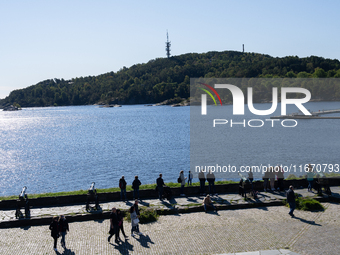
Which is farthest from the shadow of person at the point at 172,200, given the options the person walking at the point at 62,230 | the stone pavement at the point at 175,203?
the person walking at the point at 62,230

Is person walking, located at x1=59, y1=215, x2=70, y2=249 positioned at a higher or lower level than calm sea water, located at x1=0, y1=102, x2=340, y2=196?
higher

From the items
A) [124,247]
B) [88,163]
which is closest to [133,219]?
[124,247]

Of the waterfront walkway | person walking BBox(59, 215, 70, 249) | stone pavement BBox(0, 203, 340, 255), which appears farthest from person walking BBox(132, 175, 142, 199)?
person walking BBox(59, 215, 70, 249)

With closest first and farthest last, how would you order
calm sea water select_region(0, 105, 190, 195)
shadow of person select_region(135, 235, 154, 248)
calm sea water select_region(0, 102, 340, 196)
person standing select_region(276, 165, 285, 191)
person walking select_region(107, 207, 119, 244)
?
shadow of person select_region(135, 235, 154, 248) → person walking select_region(107, 207, 119, 244) → person standing select_region(276, 165, 285, 191) → calm sea water select_region(0, 105, 190, 195) → calm sea water select_region(0, 102, 340, 196)

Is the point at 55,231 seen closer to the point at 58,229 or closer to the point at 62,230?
the point at 58,229

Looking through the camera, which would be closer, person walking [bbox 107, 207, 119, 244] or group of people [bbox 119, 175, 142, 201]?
person walking [bbox 107, 207, 119, 244]

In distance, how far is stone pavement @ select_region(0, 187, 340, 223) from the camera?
15734 mm

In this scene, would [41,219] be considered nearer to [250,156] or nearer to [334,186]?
[334,186]

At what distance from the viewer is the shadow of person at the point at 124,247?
11.9 meters

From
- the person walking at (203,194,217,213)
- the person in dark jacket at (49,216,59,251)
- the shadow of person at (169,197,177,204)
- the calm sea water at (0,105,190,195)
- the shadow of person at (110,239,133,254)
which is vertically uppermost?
the person in dark jacket at (49,216,59,251)

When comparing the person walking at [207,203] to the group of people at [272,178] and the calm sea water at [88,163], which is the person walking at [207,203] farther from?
the calm sea water at [88,163]

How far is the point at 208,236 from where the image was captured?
13.0m

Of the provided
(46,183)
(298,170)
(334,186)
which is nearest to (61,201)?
(334,186)

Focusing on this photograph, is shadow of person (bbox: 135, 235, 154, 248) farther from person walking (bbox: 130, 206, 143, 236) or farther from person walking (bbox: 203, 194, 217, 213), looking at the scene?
person walking (bbox: 203, 194, 217, 213)
